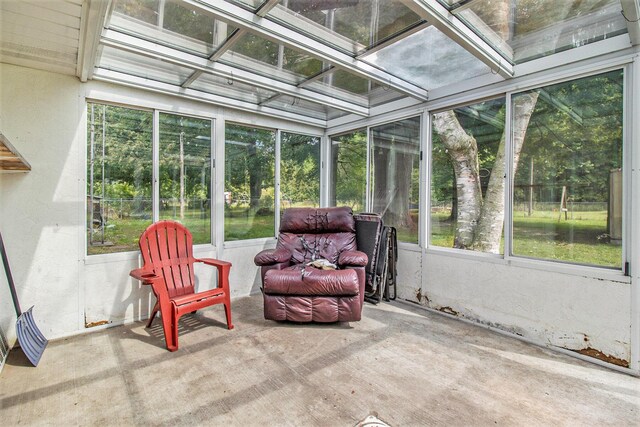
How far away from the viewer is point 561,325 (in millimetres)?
2461

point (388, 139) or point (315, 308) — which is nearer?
point (315, 308)

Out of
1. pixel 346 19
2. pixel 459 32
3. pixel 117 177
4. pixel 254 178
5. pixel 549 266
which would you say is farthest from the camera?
pixel 254 178

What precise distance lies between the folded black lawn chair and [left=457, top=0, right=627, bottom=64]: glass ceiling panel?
81.7 inches

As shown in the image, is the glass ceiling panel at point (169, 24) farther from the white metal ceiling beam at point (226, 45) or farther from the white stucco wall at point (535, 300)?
the white stucco wall at point (535, 300)

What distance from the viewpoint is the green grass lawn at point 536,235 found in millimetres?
2347

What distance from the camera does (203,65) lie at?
2600mm

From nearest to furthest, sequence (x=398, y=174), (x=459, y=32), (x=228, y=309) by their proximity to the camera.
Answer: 1. (x=459, y=32)
2. (x=228, y=309)
3. (x=398, y=174)

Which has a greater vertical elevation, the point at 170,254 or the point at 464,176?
the point at 464,176

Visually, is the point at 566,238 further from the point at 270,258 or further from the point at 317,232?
the point at 270,258

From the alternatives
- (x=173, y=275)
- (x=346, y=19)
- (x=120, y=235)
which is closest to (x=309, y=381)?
(x=173, y=275)

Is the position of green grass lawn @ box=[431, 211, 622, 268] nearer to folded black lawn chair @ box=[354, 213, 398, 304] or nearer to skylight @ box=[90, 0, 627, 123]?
folded black lawn chair @ box=[354, 213, 398, 304]

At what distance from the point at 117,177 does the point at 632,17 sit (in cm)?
418

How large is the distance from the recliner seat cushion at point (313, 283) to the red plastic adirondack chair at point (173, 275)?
43 centimetres

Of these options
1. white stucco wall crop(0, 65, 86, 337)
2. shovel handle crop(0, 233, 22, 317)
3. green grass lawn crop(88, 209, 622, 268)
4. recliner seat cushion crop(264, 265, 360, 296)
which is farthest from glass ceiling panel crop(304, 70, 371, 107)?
shovel handle crop(0, 233, 22, 317)
